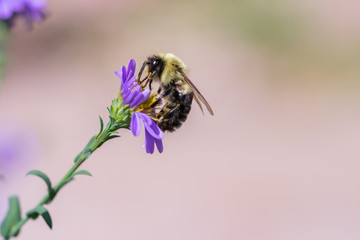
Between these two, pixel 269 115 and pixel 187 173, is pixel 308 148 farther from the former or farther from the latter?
pixel 187 173

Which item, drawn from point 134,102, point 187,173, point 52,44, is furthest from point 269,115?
point 134,102

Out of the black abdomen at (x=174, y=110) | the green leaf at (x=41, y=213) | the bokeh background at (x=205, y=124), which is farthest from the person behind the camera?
the bokeh background at (x=205, y=124)

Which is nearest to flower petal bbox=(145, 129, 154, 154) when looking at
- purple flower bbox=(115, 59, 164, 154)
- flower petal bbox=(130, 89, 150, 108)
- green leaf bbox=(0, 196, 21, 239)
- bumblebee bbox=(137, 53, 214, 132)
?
purple flower bbox=(115, 59, 164, 154)

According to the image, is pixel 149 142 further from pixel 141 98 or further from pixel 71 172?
pixel 71 172

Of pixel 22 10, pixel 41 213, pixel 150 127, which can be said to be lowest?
pixel 41 213

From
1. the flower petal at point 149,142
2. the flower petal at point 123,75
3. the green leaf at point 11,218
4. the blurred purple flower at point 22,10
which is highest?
the blurred purple flower at point 22,10

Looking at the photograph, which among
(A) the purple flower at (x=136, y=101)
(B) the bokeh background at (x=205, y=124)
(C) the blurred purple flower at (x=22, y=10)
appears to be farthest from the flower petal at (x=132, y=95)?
(B) the bokeh background at (x=205, y=124)

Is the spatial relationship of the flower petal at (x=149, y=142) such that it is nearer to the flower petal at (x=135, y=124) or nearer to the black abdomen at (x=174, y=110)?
the flower petal at (x=135, y=124)

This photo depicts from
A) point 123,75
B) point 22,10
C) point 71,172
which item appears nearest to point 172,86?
point 123,75
